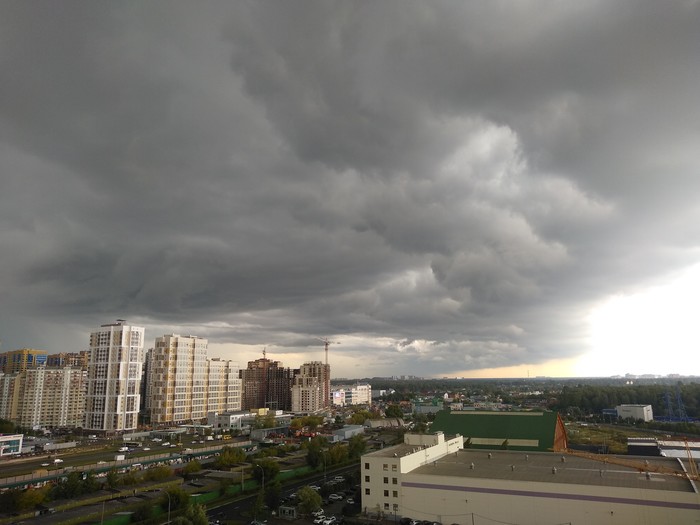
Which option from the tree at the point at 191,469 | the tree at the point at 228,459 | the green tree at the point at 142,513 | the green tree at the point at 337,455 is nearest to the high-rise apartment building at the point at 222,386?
the tree at the point at 228,459

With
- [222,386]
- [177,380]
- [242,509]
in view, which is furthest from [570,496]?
[222,386]

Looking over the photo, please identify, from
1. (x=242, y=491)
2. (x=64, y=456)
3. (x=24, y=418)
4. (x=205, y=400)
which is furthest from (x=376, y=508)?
(x=24, y=418)

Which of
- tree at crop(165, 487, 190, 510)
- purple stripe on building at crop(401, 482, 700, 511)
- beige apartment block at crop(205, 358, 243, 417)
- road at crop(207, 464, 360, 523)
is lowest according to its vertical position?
road at crop(207, 464, 360, 523)

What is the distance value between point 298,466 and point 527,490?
3026cm

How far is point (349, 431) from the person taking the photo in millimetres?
83562

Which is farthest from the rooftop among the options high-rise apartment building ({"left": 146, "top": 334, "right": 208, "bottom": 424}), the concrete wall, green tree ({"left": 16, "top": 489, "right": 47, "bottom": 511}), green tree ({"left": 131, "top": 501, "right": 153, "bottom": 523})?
high-rise apartment building ({"left": 146, "top": 334, "right": 208, "bottom": 424})

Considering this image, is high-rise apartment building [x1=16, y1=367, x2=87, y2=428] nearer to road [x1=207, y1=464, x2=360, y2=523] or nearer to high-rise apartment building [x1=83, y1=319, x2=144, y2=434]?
high-rise apartment building [x1=83, y1=319, x2=144, y2=434]

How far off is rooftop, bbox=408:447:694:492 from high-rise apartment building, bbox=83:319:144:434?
71862 mm

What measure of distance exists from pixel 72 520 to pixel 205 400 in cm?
8346

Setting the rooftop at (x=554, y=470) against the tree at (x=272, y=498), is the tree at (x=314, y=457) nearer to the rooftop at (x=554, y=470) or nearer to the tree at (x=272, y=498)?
the rooftop at (x=554, y=470)

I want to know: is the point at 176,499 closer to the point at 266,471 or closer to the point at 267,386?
the point at 266,471

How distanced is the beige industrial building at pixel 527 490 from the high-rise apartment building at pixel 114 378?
71085 mm

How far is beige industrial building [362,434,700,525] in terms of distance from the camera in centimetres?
2839

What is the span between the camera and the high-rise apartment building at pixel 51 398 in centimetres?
11000
